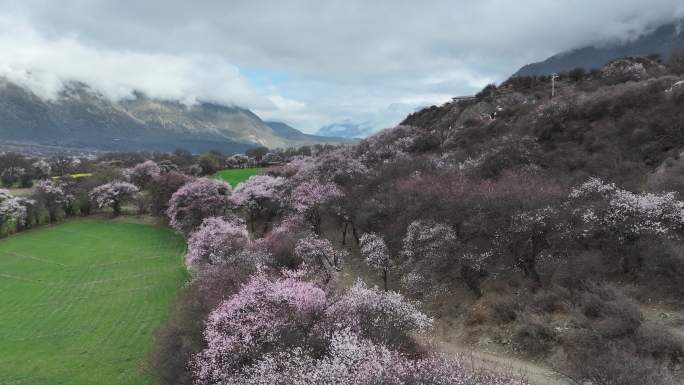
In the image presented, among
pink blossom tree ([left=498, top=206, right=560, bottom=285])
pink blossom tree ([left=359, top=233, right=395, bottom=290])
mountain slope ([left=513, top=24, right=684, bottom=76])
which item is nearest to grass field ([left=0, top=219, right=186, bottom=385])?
pink blossom tree ([left=359, top=233, right=395, bottom=290])

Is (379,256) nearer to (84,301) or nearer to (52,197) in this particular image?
(84,301)

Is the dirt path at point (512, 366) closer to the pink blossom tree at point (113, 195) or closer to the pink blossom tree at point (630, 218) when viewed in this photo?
the pink blossom tree at point (630, 218)

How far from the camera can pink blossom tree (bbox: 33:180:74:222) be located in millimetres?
73250

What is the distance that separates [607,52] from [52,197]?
201 meters

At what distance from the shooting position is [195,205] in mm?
56531

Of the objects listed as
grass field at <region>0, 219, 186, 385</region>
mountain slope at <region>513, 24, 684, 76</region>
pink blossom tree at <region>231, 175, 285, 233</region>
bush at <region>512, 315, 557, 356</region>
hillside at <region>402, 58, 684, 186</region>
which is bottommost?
grass field at <region>0, 219, 186, 385</region>

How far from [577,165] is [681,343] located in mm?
22833

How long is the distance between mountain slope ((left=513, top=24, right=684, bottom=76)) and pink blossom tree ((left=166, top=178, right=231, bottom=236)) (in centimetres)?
12236

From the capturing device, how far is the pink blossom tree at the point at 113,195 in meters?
76.5

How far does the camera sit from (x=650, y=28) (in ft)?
526

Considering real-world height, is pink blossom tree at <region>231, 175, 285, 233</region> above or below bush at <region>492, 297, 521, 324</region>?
above

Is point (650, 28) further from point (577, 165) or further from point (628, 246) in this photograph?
point (628, 246)

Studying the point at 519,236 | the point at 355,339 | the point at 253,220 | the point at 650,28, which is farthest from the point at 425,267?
the point at 650,28

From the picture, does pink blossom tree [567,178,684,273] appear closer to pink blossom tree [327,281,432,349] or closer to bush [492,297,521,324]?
bush [492,297,521,324]
